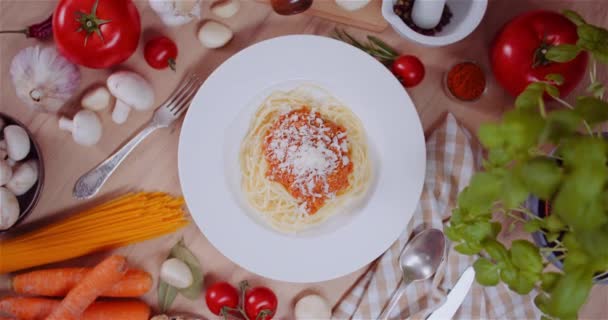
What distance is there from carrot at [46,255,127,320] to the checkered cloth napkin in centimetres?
67

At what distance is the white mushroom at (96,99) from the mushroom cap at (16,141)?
0.19m

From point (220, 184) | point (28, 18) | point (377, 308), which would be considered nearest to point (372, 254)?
point (377, 308)

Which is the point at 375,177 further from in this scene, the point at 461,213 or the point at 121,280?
the point at 121,280

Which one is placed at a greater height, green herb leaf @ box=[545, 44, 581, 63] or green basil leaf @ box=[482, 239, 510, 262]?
green herb leaf @ box=[545, 44, 581, 63]

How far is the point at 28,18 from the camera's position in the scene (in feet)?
5.64

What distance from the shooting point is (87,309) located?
170 centimetres

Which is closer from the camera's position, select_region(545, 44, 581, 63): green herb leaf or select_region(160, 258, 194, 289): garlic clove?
select_region(545, 44, 581, 63): green herb leaf

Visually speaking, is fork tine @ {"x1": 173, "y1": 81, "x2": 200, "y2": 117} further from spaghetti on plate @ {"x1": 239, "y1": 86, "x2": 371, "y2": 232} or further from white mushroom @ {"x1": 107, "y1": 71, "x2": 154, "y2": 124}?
spaghetti on plate @ {"x1": 239, "y1": 86, "x2": 371, "y2": 232}

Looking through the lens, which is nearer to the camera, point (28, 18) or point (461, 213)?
point (461, 213)

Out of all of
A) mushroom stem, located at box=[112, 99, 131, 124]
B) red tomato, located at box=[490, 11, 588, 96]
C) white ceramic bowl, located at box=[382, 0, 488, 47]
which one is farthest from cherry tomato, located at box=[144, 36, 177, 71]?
red tomato, located at box=[490, 11, 588, 96]

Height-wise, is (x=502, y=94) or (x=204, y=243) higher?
(x=502, y=94)

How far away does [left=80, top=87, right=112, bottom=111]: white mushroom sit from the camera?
66.5 inches

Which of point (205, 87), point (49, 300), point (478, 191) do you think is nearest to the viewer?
point (478, 191)

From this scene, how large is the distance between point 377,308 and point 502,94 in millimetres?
766
